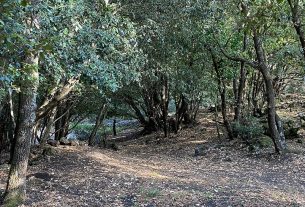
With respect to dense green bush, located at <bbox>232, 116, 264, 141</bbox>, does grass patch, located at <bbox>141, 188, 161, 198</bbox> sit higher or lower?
lower

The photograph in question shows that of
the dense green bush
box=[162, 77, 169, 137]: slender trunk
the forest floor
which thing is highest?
box=[162, 77, 169, 137]: slender trunk

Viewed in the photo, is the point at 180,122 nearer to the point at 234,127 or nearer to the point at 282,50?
the point at 234,127

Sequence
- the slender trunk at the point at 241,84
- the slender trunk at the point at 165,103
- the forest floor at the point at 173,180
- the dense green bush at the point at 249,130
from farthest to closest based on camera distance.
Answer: the slender trunk at the point at 165,103 → the slender trunk at the point at 241,84 → the dense green bush at the point at 249,130 → the forest floor at the point at 173,180

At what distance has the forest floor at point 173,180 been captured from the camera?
863 cm

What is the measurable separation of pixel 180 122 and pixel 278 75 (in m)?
6.00

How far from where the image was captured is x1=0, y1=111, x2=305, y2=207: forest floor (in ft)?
28.3

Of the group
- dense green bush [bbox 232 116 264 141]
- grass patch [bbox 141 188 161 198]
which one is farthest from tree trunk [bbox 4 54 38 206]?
dense green bush [bbox 232 116 264 141]

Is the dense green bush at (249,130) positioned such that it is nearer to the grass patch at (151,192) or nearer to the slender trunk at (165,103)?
the slender trunk at (165,103)

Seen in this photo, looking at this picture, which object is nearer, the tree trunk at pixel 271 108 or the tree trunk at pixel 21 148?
the tree trunk at pixel 21 148

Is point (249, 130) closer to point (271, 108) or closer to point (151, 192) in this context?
point (271, 108)

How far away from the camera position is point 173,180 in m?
10.5

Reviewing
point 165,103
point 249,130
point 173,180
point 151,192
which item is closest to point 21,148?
point 151,192

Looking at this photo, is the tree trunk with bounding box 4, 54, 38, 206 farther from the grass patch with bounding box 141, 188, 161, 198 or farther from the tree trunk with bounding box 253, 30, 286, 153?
the tree trunk with bounding box 253, 30, 286, 153

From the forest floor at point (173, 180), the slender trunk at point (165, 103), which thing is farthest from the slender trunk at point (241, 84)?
the slender trunk at point (165, 103)
